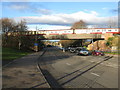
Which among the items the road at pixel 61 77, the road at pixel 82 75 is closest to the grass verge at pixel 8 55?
the road at pixel 61 77

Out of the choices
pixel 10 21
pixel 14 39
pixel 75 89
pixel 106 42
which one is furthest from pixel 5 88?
pixel 10 21

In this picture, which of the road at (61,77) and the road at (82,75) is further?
the road at (82,75)

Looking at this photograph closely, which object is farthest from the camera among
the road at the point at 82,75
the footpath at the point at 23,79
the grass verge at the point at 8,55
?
the grass verge at the point at 8,55

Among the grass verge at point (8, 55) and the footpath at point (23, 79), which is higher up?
the footpath at point (23, 79)

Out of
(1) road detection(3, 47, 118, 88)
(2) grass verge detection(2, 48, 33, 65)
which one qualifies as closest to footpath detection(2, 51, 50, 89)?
(1) road detection(3, 47, 118, 88)

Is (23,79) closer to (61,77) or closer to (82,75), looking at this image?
(61,77)

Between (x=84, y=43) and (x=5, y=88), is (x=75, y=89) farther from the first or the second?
(x=84, y=43)

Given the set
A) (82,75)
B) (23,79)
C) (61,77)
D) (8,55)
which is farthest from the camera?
(8,55)

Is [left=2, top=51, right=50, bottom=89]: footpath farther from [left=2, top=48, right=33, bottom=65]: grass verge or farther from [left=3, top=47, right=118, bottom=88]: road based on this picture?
[left=2, top=48, right=33, bottom=65]: grass verge

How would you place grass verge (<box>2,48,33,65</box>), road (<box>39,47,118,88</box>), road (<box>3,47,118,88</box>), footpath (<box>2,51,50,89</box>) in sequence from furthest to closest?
grass verge (<box>2,48,33,65</box>)
road (<box>39,47,118,88</box>)
road (<box>3,47,118,88</box>)
footpath (<box>2,51,50,89</box>)

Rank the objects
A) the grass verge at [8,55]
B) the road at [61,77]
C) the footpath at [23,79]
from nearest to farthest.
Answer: the footpath at [23,79], the road at [61,77], the grass verge at [8,55]

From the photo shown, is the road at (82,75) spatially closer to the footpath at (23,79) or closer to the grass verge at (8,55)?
the footpath at (23,79)

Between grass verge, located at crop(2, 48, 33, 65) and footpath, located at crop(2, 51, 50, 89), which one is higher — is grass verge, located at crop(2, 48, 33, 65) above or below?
below

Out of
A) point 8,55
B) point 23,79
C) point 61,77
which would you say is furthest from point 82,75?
point 8,55
